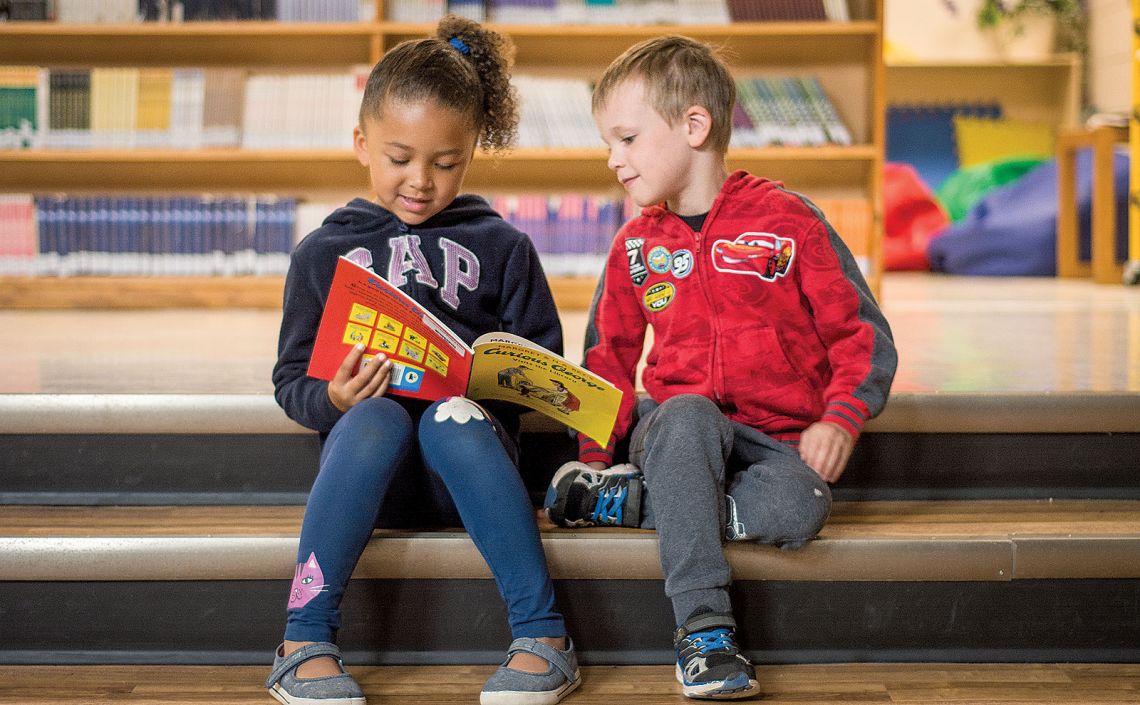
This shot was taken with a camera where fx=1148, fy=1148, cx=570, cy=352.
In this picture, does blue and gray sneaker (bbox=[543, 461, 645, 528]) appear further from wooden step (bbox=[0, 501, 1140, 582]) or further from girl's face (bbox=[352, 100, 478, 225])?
girl's face (bbox=[352, 100, 478, 225])

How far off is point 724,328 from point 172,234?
9.18ft

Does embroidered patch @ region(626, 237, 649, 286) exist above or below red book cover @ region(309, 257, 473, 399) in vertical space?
above

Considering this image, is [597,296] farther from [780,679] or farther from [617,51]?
[617,51]

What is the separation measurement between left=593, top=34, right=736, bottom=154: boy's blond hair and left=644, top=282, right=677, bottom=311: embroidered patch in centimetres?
19

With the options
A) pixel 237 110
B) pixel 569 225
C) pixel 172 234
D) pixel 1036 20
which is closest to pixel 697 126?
pixel 569 225

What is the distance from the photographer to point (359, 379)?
1.29 m

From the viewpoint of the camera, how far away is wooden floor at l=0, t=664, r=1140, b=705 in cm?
124

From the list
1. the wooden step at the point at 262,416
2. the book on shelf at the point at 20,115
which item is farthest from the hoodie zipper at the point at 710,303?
the book on shelf at the point at 20,115

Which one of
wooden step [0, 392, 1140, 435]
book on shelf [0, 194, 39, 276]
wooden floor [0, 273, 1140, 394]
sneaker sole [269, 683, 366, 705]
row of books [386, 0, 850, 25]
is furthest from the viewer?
book on shelf [0, 194, 39, 276]

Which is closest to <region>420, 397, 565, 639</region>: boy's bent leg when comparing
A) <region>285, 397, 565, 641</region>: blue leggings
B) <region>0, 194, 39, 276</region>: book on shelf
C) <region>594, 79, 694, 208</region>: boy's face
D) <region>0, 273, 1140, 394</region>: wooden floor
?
<region>285, 397, 565, 641</region>: blue leggings

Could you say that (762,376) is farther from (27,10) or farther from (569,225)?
(27,10)

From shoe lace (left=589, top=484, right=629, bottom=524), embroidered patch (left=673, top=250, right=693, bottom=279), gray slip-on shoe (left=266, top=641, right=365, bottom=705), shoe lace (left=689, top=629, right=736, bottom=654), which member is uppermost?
embroidered patch (left=673, top=250, right=693, bottom=279)

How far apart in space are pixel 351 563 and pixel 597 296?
503 mm

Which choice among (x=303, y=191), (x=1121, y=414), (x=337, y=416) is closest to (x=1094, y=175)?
(x=303, y=191)
